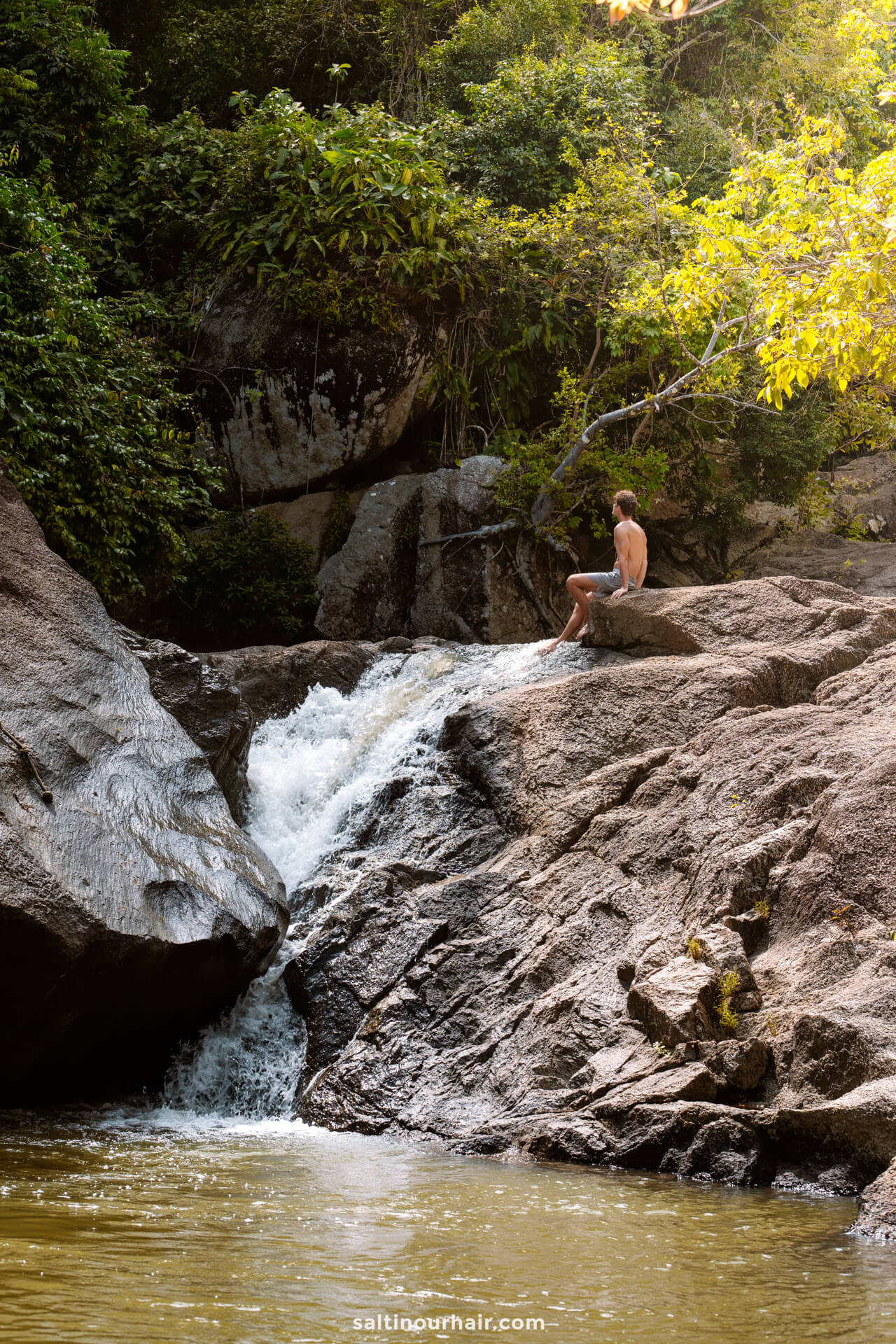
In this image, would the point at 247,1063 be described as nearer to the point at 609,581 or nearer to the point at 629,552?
the point at 609,581

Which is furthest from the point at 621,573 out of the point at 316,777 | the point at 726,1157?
the point at 726,1157

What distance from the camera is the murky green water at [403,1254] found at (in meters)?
3.29

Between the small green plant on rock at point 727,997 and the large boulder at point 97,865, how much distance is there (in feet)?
10.2

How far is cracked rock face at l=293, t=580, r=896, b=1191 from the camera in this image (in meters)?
5.75

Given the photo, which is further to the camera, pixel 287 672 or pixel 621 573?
pixel 287 672

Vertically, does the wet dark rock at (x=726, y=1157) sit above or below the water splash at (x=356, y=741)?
below

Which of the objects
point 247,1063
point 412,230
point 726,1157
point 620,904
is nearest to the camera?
point 726,1157

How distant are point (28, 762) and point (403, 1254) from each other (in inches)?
170

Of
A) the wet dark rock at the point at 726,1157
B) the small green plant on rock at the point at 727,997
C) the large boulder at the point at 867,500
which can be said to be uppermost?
the large boulder at the point at 867,500

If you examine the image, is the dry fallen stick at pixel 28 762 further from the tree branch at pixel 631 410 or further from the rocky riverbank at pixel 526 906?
the tree branch at pixel 631 410

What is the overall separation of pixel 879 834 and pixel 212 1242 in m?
4.24

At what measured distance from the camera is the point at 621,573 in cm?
1138

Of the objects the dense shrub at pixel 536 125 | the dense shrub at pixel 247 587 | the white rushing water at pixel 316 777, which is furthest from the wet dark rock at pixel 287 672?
the dense shrub at pixel 536 125

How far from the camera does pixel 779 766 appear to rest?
25.7ft
